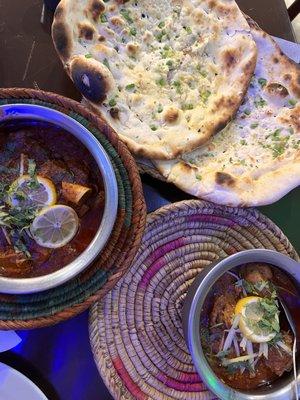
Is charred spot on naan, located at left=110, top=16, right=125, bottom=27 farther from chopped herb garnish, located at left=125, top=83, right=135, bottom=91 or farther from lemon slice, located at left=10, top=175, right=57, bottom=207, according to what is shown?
lemon slice, located at left=10, top=175, right=57, bottom=207

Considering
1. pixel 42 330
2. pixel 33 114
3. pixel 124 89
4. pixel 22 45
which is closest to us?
pixel 33 114

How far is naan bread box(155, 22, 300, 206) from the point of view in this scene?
1.62m

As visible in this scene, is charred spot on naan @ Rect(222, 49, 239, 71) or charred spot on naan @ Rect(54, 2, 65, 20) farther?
charred spot on naan @ Rect(222, 49, 239, 71)

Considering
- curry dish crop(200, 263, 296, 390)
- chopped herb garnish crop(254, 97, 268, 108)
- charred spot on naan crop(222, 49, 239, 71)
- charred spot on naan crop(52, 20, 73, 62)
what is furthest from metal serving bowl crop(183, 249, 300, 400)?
charred spot on naan crop(52, 20, 73, 62)

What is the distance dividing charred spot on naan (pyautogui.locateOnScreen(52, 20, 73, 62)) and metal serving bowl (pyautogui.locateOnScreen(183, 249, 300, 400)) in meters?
0.80

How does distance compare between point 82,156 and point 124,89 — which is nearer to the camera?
point 82,156

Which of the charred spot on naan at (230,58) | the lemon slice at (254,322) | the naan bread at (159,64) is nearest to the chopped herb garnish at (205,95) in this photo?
the naan bread at (159,64)

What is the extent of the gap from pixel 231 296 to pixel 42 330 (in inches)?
22.4

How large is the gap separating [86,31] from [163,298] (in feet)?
2.89

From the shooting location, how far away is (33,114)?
144 centimetres

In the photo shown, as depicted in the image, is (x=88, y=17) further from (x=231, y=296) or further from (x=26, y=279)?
(x=231, y=296)

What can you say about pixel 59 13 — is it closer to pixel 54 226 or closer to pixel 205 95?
pixel 205 95

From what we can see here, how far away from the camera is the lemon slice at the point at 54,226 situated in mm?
1395

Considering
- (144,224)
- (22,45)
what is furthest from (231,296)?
(22,45)
